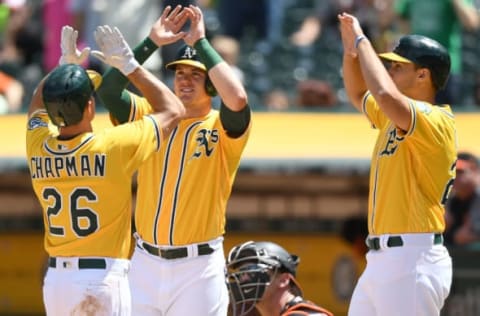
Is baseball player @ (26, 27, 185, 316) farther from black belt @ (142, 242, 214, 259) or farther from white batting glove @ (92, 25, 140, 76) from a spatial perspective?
black belt @ (142, 242, 214, 259)

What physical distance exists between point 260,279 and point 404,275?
0.65 metres

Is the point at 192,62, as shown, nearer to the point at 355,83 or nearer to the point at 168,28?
the point at 168,28

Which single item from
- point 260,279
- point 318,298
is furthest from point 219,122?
point 318,298

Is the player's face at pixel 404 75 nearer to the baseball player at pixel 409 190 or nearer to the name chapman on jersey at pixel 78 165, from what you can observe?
the baseball player at pixel 409 190

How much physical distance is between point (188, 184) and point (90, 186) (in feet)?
2.65

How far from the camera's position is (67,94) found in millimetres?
→ 6637

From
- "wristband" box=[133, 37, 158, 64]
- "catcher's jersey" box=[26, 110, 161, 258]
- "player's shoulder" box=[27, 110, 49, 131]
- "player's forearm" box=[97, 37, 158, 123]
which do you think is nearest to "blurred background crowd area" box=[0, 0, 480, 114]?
"player's forearm" box=[97, 37, 158, 123]

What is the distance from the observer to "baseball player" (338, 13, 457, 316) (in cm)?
696

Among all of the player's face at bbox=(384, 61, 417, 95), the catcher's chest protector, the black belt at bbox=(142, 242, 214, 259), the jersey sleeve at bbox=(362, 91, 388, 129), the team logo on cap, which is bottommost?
the catcher's chest protector

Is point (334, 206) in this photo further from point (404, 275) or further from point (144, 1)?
point (404, 275)

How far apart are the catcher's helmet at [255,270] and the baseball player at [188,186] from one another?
0.24 meters

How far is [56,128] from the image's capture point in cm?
714

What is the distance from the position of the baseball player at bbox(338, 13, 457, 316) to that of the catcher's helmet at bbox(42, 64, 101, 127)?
1247 millimetres

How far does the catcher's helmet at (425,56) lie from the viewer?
7145 mm
